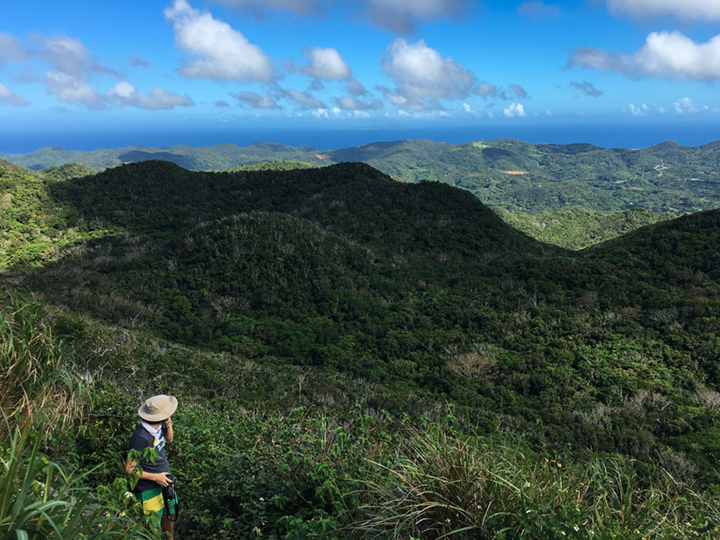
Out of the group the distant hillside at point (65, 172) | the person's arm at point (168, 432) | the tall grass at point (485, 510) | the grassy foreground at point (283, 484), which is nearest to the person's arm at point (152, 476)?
the grassy foreground at point (283, 484)

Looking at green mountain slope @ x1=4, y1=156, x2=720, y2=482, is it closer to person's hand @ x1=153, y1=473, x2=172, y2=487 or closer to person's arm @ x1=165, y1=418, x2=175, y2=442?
person's arm @ x1=165, y1=418, x2=175, y2=442

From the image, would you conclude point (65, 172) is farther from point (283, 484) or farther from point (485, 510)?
point (485, 510)

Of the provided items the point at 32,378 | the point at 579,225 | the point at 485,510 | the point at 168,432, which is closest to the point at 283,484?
the point at 168,432

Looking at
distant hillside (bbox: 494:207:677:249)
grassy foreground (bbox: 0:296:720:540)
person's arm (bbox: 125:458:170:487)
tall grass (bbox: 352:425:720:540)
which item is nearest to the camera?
grassy foreground (bbox: 0:296:720:540)

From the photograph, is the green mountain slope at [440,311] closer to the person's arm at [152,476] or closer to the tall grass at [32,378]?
the tall grass at [32,378]

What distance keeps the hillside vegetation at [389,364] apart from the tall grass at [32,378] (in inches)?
8.0

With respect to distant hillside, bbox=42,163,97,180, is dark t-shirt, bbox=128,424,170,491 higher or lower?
lower

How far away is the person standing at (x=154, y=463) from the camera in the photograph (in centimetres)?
345

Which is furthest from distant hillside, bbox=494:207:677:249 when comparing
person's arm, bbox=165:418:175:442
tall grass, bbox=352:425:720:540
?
person's arm, bbox=165:418:175:442

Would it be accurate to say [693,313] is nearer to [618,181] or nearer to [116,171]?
[116,171]

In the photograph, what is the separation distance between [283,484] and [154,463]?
4.23ft

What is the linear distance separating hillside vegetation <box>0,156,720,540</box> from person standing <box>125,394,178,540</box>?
12.0 inches

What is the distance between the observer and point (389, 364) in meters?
10.9

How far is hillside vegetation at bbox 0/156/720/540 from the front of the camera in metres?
3.02
